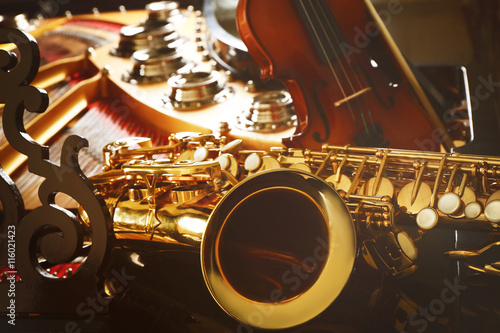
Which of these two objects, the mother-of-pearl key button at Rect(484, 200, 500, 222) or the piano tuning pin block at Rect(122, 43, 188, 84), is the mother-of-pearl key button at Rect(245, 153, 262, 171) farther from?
the piano tuning pin block at Rect(122, 43, 188, 84)

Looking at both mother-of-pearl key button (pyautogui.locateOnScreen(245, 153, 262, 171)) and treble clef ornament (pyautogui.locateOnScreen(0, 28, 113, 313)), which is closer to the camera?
treble clef ornament (pyautogui.locateOnScreen(0, 28, 113, 313))

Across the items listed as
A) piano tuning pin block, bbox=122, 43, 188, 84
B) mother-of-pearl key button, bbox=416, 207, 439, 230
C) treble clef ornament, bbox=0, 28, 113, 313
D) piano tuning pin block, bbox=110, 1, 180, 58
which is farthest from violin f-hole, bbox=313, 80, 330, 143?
piano tuning pin block, bbox=110, 1, 180, 58

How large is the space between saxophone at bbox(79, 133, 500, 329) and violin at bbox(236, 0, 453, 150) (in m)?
0.25

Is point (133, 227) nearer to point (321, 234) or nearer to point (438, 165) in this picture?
point (321, 234)

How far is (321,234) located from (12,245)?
714 mm

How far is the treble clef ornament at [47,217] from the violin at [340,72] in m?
0.73

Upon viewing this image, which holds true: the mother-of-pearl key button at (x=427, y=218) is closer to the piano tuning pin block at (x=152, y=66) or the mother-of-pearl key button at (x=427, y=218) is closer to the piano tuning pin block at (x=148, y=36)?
the piano tuning pin block at (x=152, y=66)

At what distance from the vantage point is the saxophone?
103 centimetres

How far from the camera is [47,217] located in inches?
45.1

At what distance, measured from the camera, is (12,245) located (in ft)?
3.85

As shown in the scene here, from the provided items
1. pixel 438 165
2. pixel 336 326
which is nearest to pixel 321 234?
pixel 336 326

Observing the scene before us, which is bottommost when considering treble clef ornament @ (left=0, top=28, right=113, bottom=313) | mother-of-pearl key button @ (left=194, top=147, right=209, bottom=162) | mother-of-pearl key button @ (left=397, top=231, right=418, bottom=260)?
treble clef ornament @ (left=0, top=28, right=113, bottom=313)

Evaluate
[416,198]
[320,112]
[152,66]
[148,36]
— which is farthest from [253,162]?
[148,36]

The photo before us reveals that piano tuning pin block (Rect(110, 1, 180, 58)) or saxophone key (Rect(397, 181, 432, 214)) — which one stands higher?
piano tuning pin block (Rect(110, 1, 180, 58))
